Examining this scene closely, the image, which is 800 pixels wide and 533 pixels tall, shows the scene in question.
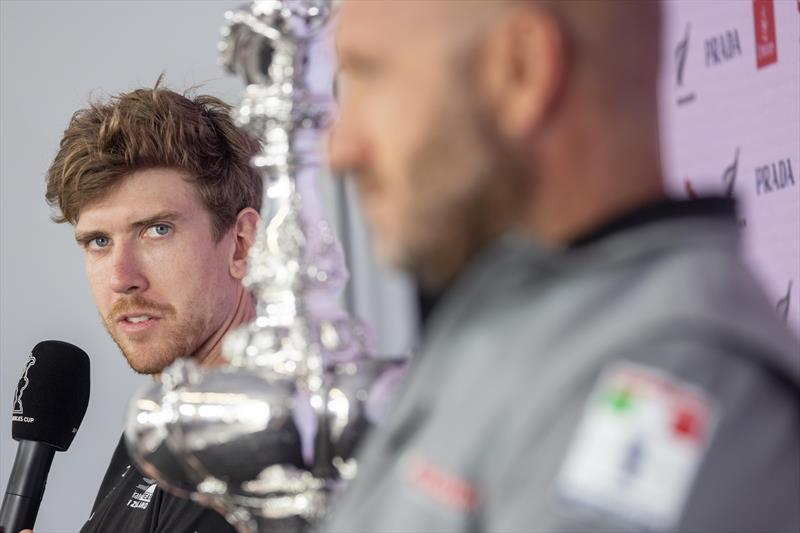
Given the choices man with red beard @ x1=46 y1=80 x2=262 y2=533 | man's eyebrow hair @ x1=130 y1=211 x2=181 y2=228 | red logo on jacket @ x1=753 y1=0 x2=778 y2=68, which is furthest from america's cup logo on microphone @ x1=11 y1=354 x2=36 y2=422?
red logo on jacket @ x1=753 y1=0 x2=778 y2=68

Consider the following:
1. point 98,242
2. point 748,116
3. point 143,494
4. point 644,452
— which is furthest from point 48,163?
point 644,452

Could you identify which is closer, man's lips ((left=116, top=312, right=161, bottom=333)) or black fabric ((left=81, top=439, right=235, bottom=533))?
black fabric ((left=81, top=439, right=235, bottom=533))

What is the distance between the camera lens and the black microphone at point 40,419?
1.47 metres

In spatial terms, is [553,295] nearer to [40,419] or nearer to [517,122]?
[517,122]

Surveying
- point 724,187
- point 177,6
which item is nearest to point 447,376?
point 724,187

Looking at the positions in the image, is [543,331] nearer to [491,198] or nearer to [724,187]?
[491,198]

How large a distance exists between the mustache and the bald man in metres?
1.14

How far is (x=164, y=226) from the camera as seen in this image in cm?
161

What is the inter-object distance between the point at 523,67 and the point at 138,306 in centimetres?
122

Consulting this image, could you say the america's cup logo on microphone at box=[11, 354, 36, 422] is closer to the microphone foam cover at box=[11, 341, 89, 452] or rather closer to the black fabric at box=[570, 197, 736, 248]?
the microphone foam cover at box=[11, 341, 89, 452]

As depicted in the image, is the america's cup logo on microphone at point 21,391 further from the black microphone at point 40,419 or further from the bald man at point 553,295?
the bald man at point 553,295

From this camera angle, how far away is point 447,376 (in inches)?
18.0

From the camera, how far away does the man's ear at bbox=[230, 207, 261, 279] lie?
1.59 metres

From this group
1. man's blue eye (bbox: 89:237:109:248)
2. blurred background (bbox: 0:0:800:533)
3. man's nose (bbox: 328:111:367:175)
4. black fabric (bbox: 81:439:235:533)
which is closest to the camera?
man's nose (bbox: 328:111:367:175)
